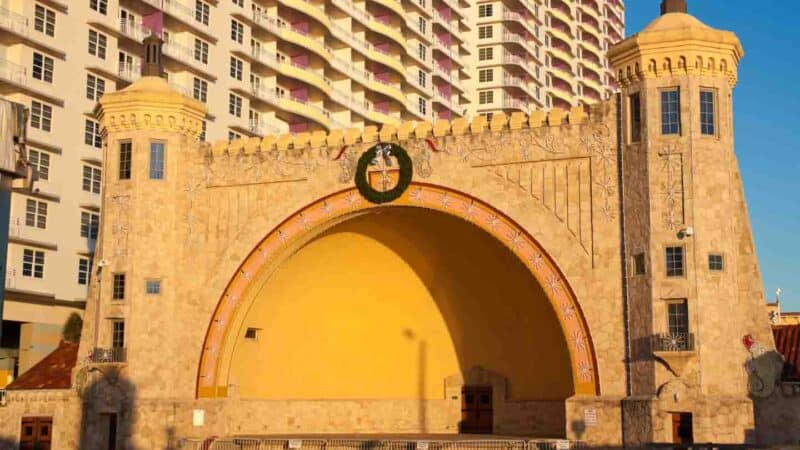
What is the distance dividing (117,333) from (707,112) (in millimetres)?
25836

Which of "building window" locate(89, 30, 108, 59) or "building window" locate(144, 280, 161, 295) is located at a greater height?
"building window" locate(89, 30, 108, 59)

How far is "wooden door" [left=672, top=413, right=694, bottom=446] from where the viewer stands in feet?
113

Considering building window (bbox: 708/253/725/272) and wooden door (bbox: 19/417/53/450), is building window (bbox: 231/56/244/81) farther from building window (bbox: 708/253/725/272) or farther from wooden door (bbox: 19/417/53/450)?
building window (bbox: 708/253/725/272)

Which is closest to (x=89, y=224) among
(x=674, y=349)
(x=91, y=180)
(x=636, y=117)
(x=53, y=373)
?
(x=91, y=180)

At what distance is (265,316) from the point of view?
1859 inches

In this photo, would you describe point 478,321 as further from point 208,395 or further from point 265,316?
point 208,395

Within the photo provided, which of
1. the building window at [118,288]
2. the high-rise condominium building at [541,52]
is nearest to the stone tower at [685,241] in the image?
the building window at [118,288]

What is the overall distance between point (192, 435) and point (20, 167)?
654 inches

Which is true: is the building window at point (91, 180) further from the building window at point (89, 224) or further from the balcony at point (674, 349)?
the balcony at point (674, 349)

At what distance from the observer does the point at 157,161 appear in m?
44.6

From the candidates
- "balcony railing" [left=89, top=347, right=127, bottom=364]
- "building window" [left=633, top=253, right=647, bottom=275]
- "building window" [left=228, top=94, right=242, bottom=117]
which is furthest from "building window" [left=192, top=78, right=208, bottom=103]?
"building window" [left=633, top=253, right=647, bottom=275]

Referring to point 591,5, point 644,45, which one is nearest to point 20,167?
point 644,45

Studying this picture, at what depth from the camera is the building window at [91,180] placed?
219ft

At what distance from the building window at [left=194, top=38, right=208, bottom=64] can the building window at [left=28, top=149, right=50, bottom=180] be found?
17315 millimetres
